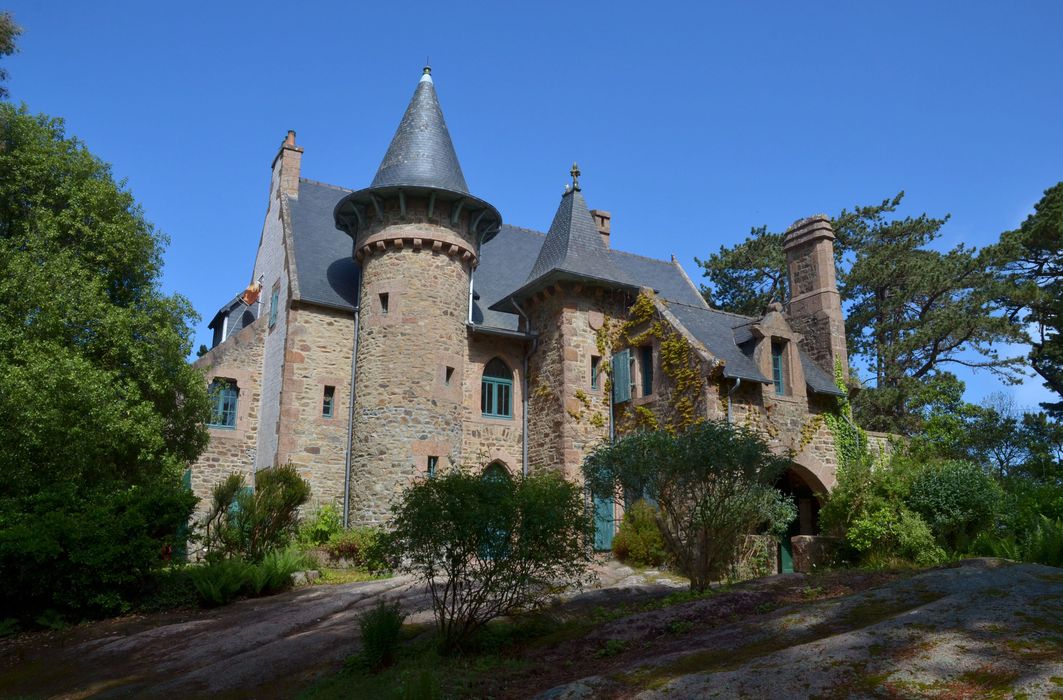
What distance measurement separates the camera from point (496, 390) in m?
22.9

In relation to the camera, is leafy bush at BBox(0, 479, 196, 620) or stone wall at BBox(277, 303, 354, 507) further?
stone wall at BBox(277, 303, 354, 507)

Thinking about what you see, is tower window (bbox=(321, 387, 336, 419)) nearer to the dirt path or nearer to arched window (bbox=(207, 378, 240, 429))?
arched window (bbox=(207, 378, 240, 429))

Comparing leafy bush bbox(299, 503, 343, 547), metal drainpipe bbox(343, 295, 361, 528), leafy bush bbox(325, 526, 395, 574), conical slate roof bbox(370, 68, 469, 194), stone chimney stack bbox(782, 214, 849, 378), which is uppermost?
conical slate roof bbox(370, 68, 469, 194)

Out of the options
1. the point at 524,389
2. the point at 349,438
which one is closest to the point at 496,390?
the point at 524,389

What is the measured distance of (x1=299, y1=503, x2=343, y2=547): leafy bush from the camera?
64.3 feet

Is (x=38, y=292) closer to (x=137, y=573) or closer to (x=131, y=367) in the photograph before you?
(x=131, y=367)

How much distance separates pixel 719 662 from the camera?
632 cm

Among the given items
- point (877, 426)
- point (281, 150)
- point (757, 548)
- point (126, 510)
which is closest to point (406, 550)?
point (126, 510)

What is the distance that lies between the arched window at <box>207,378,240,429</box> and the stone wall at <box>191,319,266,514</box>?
115 millimetres

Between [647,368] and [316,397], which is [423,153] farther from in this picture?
[647,368]

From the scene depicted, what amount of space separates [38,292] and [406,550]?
390 inches

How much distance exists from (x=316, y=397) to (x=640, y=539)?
9.65 metres

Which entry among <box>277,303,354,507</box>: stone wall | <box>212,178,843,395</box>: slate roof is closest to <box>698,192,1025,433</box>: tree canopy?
<box>212,178,843,395</box>: slate roof

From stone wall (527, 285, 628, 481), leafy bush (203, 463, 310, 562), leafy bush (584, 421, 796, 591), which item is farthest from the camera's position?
stone wall (527, 285, 628, 481)
